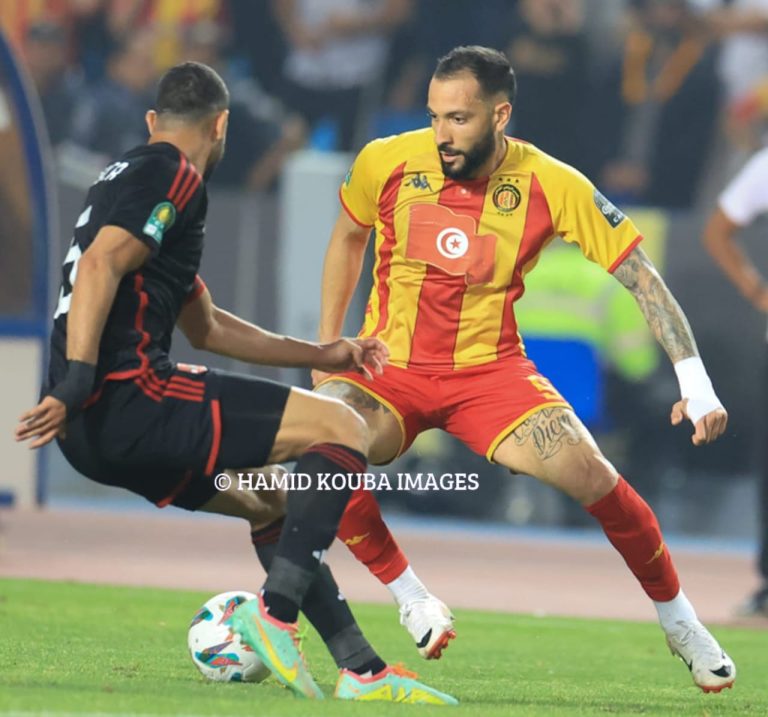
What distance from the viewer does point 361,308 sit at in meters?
14.7

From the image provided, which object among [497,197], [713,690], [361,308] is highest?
[497,197]

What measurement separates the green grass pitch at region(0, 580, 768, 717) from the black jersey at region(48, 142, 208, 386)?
0.96 m

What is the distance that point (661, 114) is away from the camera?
1512cm

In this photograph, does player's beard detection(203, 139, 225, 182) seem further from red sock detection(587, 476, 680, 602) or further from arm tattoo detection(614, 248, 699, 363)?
red sock detection(587, 476, 680, 602)

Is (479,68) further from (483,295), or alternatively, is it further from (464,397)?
(464,397)

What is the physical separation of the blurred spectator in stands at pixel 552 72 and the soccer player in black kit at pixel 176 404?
31.8 feet

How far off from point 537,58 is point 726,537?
418 cm

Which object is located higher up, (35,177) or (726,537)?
(35,177)

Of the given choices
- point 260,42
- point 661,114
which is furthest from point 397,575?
point 260,42

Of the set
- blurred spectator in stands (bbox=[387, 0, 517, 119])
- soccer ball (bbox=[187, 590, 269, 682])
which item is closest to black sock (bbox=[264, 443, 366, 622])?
soccer ball (bbox=[187, 590, 269, 682])

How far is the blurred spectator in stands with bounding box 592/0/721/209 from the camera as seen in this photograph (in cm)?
1501

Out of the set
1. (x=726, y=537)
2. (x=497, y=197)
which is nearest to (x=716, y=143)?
(x=726, y=537)

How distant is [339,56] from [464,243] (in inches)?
372

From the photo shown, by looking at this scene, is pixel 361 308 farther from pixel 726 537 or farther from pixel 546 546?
pixel 726 537
